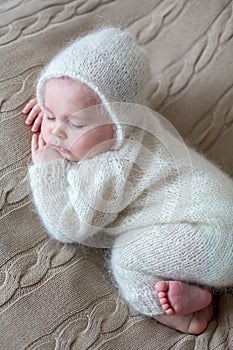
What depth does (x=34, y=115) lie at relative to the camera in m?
1.09

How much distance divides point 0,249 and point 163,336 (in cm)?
29

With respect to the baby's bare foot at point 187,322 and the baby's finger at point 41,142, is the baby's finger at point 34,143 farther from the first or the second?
the baby's bare foot at point 187,322

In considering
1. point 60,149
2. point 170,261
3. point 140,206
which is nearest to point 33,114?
point 60,149

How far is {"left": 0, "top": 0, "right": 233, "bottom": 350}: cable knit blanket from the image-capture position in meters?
0.94

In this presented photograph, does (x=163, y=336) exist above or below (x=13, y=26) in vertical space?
below

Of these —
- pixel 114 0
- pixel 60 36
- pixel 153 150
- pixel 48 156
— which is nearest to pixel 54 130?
pixel 48 156

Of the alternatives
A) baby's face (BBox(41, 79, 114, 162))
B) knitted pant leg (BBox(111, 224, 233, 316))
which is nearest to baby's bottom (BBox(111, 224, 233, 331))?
knitted pant leg (BBox(111, 224, 233, 316))

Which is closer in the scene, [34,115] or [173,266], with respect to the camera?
[173,266]

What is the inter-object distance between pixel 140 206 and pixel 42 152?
188 millimetres

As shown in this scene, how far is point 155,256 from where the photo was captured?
96 centimetres

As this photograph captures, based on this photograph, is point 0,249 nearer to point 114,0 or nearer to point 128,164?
point 128,164

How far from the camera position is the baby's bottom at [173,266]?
947mm

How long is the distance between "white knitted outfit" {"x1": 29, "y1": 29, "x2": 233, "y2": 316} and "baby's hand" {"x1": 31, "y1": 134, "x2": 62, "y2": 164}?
0.01 m

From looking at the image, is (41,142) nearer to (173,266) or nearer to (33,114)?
(33,114)
